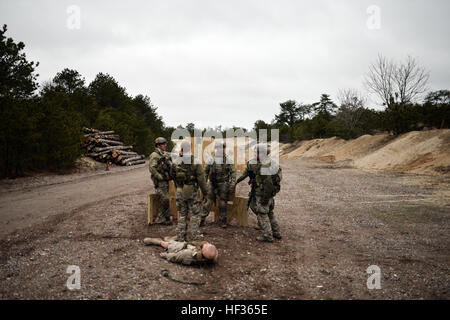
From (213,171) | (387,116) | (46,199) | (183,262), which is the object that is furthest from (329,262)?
(387,116)

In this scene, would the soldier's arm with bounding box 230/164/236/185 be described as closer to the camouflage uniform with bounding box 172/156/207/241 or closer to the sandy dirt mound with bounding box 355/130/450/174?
the camouflage uniform with bounding box 172/156/207/241

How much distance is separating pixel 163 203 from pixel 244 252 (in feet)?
9.26

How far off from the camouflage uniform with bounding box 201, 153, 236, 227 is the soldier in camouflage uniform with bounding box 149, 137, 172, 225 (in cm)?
110

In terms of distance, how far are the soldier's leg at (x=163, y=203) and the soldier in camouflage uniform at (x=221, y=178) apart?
1.03 m

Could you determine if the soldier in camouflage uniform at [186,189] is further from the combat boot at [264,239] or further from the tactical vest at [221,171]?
the combat boot at [264,239]

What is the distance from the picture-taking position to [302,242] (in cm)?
597

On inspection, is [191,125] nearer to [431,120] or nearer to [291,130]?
[291,130]

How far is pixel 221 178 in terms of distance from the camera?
6.97m

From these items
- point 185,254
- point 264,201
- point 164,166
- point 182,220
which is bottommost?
point 185,254

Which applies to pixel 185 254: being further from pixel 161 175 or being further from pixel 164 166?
pixel 164 166

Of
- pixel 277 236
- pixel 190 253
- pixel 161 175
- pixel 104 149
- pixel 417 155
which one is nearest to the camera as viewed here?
pixel 190 253

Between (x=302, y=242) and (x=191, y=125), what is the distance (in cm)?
6748

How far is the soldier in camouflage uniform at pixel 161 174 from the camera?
22.8 feet

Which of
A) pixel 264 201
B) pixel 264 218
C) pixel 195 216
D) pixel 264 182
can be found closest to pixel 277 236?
pixel 264 218
